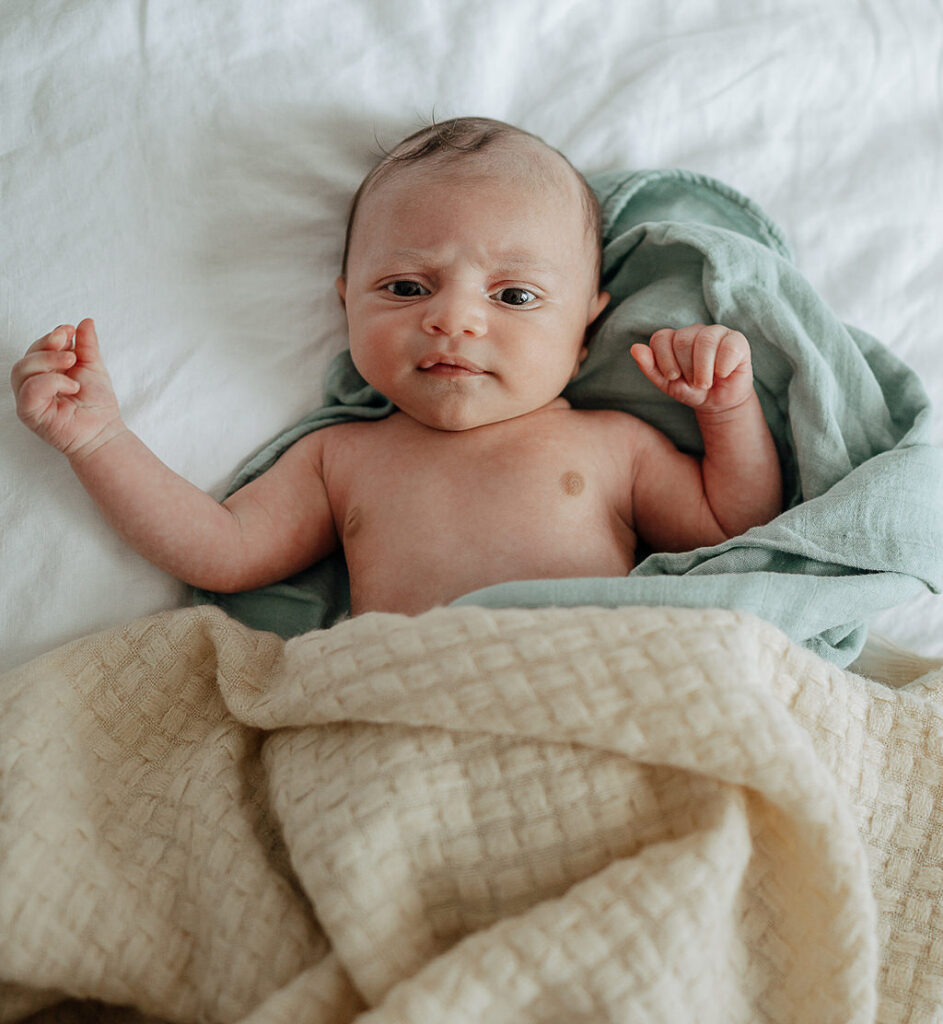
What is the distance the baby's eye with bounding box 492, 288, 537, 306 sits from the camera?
1.23m

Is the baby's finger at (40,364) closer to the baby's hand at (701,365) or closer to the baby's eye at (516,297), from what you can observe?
the baby's eye at (516,297)

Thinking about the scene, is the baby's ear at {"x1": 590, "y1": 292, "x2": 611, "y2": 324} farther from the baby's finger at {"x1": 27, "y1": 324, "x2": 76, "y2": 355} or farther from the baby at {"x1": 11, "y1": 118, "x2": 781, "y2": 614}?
the baby's finger at {"x1": 27, "y1": 324, "x2": 76, "y2": 355}

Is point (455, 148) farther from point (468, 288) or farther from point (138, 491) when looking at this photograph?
point (138, 491)

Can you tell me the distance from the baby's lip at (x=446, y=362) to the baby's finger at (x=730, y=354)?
0.29 metres

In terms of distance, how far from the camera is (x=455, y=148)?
1252 millimetres

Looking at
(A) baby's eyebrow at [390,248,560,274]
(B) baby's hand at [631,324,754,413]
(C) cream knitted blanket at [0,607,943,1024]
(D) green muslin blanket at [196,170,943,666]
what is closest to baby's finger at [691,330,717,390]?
(B) baby's hand at [631,324,754,413]

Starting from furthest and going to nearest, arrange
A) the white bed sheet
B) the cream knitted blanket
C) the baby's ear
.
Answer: the baby's ear → the white bed sheet → the cream knitted blanket

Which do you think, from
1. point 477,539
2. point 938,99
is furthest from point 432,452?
point 938,99

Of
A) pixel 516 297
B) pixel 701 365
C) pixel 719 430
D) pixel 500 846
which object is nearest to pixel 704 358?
pixel 701 365

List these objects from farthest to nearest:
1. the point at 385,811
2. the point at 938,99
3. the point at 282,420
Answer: the point at 938,99 < the point at 282,420 < the point at 385,811

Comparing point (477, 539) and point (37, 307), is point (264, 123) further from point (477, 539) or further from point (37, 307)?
point (477, 539)

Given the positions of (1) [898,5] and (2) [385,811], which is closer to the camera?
(2) [385,811]

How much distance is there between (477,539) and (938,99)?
1.03 meters

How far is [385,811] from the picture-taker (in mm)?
837
